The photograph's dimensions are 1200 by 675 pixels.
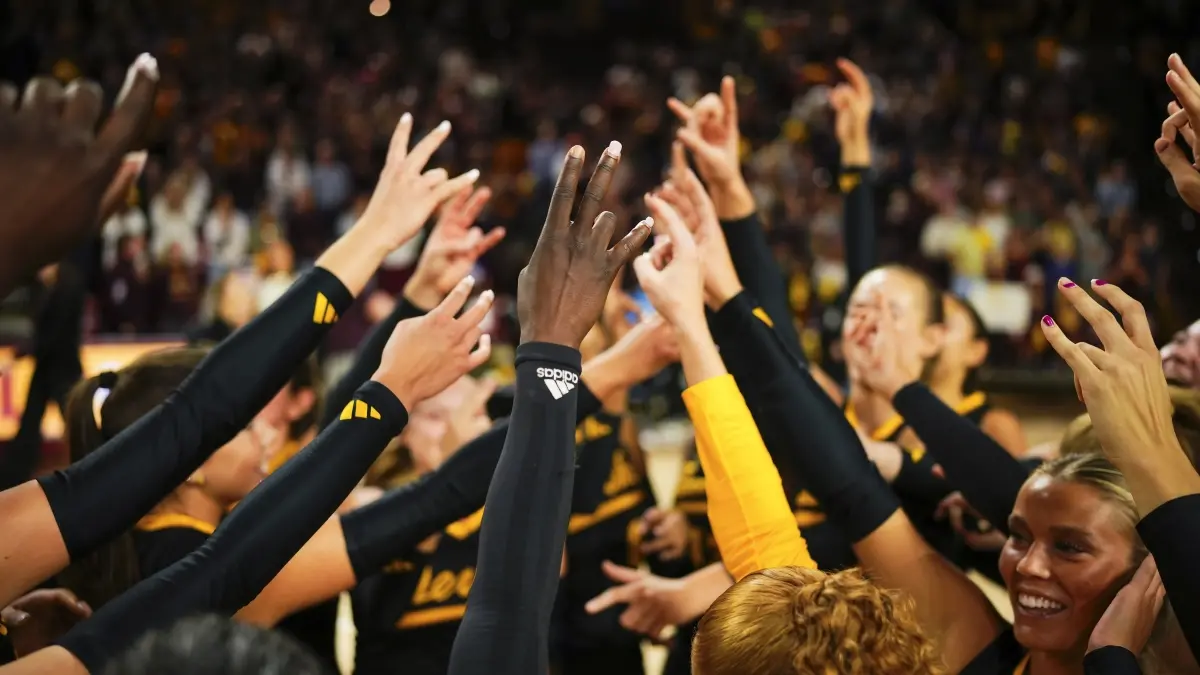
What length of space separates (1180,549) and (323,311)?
4.39 ft

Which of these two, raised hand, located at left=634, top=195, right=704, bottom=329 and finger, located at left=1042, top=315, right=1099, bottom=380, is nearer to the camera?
finger, located at left=1042, top=315, right=1099, bottom=380

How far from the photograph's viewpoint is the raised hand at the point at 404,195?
224 centimetres

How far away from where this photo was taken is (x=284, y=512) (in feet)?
5.74

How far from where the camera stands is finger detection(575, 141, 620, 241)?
1.60 metres

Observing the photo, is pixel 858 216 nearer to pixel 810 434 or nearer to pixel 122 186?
pixel 810 434

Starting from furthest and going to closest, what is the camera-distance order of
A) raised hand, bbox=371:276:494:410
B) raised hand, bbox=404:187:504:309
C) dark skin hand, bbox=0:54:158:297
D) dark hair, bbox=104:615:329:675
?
raised hand, bbox=404:187:504:309, raised hand, bbox=371:276:494:410, dark skin hand, bbox=0:54:158:297, dark hair, bbox=104:615:329:675

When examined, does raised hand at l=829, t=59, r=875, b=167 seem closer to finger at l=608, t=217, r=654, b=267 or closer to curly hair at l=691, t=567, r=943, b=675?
finger at l=608, t=217, r=654, b=267

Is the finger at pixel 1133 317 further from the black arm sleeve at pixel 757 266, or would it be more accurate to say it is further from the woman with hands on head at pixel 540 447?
the black arm sleeve at pixel 757 266

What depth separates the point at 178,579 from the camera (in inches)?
67.7

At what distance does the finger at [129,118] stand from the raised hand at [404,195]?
58 centimetres

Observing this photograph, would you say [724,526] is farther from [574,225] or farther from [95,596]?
[95,596]

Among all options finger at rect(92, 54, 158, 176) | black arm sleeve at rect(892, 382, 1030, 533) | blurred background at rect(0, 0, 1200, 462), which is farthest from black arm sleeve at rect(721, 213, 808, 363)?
blurred background at rect(0, 0, 1200, 462)

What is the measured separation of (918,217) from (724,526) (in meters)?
10.7

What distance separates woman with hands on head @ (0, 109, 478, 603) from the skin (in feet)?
3.85
